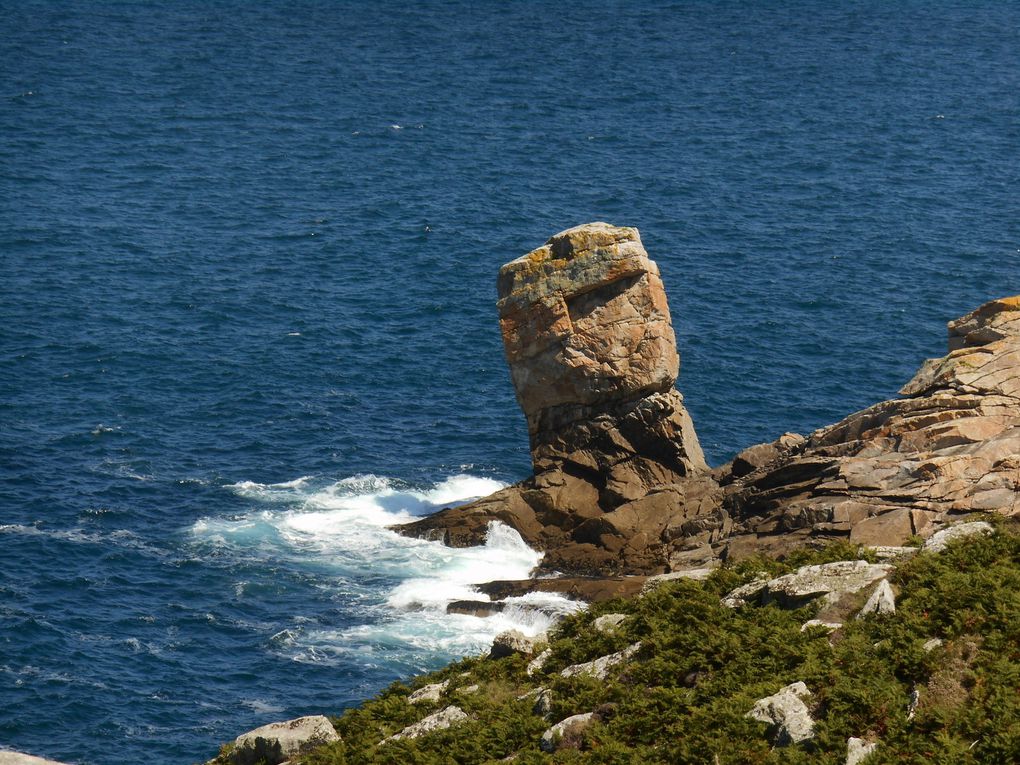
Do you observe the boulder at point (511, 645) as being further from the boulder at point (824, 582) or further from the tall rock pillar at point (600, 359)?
the tall rock pillar at point (600, 359)

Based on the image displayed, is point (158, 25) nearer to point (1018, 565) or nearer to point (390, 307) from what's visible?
point (390, 307)

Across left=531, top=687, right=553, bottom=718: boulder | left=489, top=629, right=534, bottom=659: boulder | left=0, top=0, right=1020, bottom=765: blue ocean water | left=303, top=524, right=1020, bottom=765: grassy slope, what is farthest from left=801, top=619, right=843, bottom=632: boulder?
left=0, top=0, right=1020, bottom=765: blue ocean water

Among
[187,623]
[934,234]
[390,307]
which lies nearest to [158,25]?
[390,307]

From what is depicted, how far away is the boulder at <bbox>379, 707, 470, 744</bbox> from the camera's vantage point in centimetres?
3838

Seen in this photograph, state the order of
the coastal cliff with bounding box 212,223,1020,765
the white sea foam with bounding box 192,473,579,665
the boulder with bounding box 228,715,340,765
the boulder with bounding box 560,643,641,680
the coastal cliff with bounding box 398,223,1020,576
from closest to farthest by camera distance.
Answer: the coastal cliff with bounding box 212,223,1020,765 < the boulder with bounding box 560,643,641,680 < the boulder with bounding box 228,715,340,765 < the coastal cliff with bounding box 398,223,1020,576 < the white sea foam with bounding box 192,473,579,665

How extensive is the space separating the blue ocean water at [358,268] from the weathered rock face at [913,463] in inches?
511

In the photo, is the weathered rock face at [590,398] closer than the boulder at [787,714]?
No

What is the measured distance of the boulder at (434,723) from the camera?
38375 millimetres

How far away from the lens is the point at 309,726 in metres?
40.1

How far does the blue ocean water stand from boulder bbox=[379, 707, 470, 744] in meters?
15.6

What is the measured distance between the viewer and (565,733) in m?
35.1

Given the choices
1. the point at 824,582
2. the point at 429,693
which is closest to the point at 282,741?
the point at 429,693

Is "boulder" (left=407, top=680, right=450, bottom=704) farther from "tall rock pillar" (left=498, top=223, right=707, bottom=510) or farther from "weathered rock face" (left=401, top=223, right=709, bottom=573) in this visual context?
"tall rock pillar" (left=498, top=223, right=707, bottom=510)

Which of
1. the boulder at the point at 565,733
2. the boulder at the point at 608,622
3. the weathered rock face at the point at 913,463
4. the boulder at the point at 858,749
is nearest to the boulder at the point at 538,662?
the boulder at the point at 608,622
